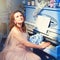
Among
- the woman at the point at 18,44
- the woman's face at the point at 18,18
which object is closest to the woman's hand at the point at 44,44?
the woman at the point at 18,44

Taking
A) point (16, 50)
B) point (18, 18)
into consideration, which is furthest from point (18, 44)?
point (18, 18)

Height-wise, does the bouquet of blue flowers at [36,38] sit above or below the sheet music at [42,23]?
below

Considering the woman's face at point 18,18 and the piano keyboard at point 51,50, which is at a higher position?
the woman's face at point 18,18

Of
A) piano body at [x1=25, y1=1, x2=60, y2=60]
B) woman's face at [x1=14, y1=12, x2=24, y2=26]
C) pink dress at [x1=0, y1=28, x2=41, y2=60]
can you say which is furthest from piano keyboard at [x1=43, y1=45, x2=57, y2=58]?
woman's face at [x1=14, y1=12, x2=24, y2=26]

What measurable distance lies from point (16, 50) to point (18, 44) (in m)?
0.05

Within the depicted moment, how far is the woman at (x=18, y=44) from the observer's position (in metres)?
1.49

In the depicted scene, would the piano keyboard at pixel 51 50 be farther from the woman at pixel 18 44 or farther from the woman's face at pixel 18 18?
the woman's face at pixel 18 18

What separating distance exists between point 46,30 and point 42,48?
135mm

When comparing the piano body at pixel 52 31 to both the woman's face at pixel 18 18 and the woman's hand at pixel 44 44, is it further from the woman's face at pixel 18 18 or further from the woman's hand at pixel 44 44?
the woman's face at pixel 18 18

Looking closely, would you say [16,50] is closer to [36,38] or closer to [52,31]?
[36,38]

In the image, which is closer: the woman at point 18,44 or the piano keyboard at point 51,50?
the piano keyboard at point 51,50

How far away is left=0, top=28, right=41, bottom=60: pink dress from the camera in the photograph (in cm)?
151

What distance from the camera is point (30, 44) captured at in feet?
4.86

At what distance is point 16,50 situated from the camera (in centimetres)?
155
